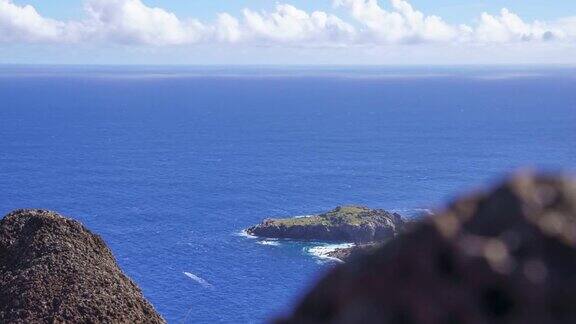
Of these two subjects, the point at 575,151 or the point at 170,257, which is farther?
the point at 575,151

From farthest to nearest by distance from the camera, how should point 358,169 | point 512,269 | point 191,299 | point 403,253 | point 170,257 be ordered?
1. point 358,169
2. point 170,257
3. point 191,299
4. point 403,253
5. point 512,269

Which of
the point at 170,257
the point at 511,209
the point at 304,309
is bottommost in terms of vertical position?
the point at 170,257

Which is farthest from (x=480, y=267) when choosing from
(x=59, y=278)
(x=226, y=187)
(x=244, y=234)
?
(x=226, y=187)

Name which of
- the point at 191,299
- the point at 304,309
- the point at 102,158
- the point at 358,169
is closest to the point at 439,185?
the point at 358,169

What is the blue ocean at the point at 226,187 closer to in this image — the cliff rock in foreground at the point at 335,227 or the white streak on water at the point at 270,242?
the white streak on water at the point at 270,242

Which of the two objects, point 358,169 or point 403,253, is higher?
point 403,253

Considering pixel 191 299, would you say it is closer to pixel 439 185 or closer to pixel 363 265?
pixel 439 185
